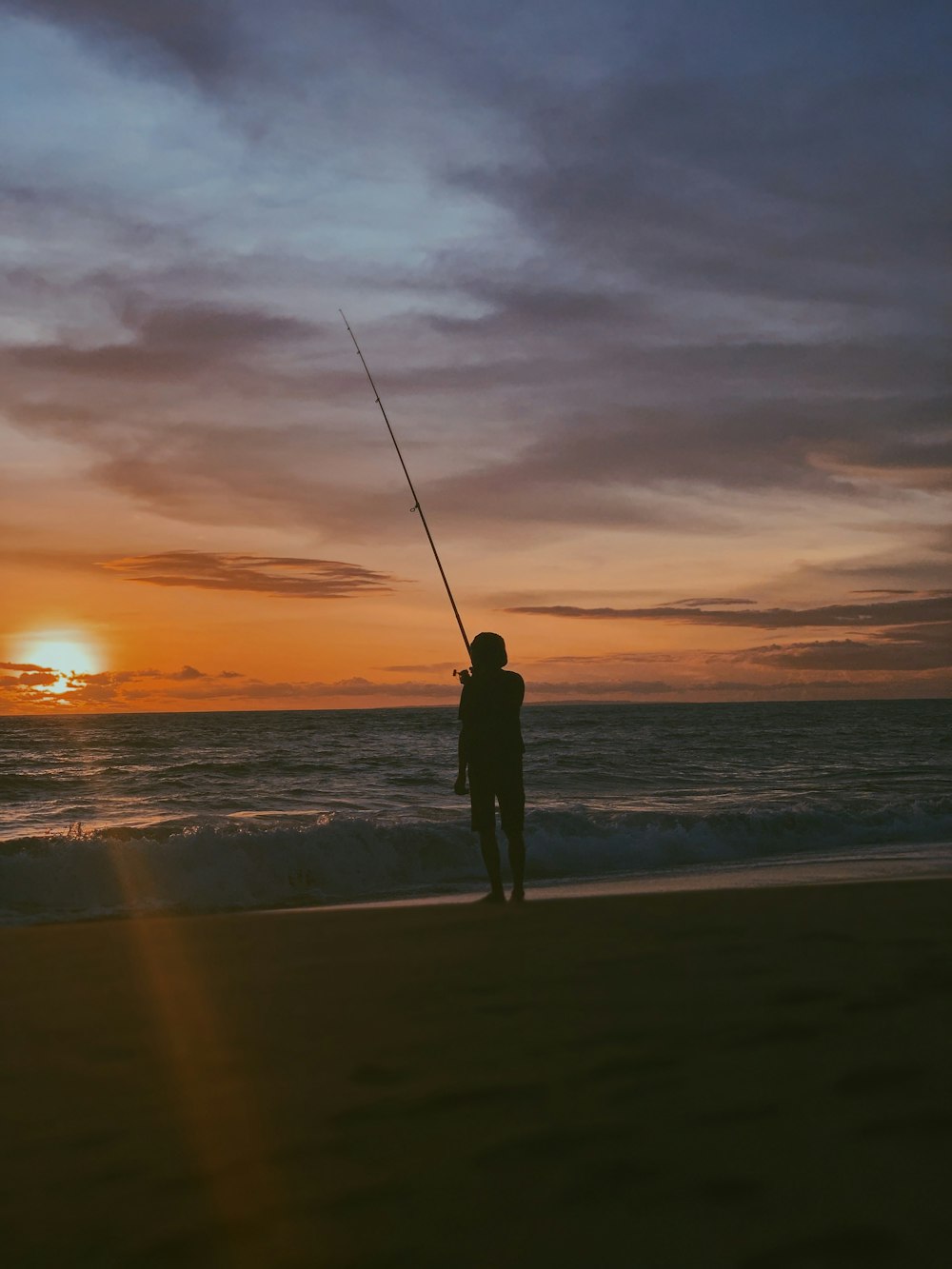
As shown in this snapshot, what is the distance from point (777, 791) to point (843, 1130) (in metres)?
16.6

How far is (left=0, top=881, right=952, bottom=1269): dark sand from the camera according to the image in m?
2.17

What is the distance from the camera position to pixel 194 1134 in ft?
9.10

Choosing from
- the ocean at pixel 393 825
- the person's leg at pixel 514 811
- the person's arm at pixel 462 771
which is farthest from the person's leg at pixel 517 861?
the ocean at pixel 393 825

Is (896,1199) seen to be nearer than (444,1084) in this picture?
Yes

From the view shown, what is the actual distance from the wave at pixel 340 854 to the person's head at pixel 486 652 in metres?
3.50

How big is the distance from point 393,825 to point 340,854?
99cm

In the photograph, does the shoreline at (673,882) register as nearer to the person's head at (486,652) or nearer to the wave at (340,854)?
the wave at (340,854)

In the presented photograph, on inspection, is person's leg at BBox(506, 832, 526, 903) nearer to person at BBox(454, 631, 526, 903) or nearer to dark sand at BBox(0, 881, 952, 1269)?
person at BBox(454, 631, 526, 903)

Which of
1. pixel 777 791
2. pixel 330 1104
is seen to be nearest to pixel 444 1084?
pixel 330 1104

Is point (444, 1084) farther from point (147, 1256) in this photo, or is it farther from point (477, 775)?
point (477, 775)

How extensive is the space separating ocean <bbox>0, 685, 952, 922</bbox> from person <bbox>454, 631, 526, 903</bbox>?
9.57ft

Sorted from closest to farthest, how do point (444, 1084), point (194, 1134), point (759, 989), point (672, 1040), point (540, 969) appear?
point (194, 1134), point (444, 1084), point (672, 1040), point (759, 989), point (540, 969)

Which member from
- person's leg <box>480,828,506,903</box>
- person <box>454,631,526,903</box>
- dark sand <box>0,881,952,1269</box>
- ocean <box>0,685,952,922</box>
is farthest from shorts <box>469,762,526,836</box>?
ocean <box>0,685,952,922</box>

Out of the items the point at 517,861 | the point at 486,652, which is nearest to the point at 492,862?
the point at 517,861
